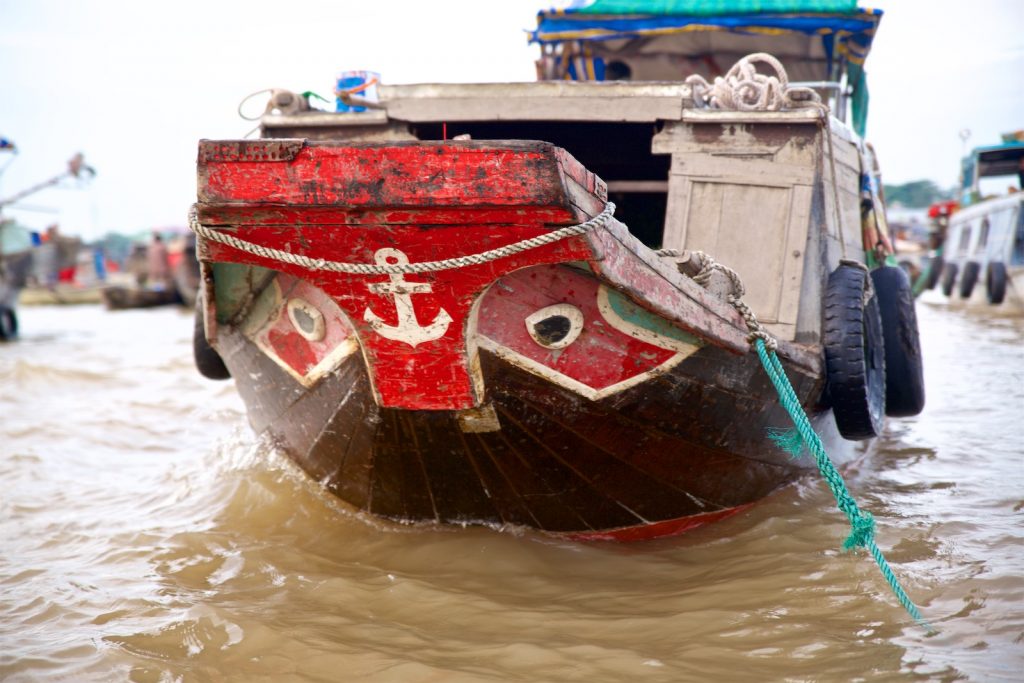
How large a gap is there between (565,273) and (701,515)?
4.74 ft

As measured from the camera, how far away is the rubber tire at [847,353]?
3.47m

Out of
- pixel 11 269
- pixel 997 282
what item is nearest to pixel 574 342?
pixel 997 282

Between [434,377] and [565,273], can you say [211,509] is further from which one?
[565,273]

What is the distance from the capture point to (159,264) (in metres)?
20.8

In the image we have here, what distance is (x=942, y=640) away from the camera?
2691mm

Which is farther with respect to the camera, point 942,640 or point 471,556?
point 471,556

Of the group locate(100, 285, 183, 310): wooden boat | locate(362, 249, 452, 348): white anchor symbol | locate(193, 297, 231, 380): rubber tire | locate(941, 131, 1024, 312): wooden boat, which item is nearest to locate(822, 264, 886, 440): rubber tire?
locate(362, 249, 452, 348): white anchor symbol

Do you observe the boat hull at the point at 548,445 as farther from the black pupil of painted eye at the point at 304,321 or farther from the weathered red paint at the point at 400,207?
the weathered red paint at the point at 400,207

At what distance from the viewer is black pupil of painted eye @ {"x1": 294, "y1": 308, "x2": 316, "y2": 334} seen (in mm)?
2977

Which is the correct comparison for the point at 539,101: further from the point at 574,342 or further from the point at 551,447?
the point at 551,447

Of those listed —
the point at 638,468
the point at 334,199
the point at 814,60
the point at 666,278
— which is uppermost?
the point at 814,60

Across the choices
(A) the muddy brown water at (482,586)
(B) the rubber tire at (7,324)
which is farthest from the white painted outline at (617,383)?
(B) the rubber tire at (7,324)

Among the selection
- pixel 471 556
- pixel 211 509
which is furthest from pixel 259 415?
pixel 471 556

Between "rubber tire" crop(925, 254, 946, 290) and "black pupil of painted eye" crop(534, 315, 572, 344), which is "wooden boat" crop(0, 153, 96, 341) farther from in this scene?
"rubber tire" crop(925, 254, 946, 290)
